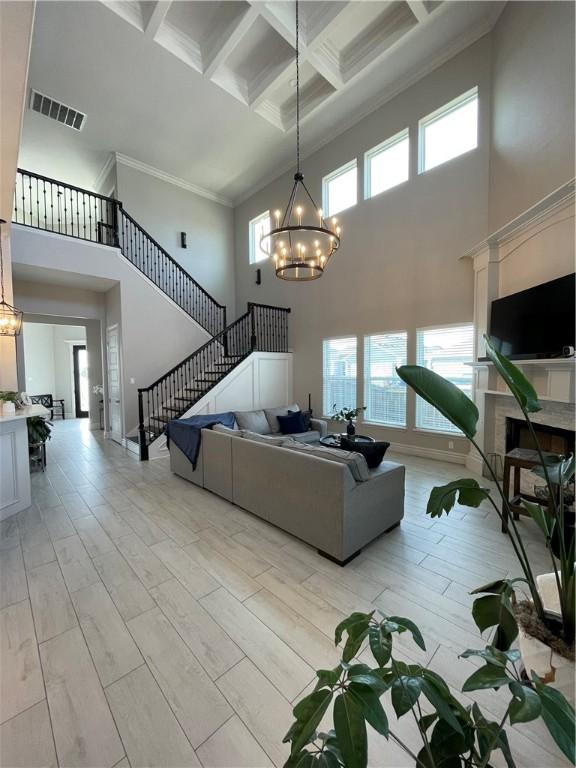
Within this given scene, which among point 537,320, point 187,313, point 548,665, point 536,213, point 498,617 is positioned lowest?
point 548,665

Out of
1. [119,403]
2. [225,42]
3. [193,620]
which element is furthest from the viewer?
[119,403]

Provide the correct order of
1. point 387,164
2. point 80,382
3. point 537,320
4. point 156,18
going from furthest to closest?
point 80,382 → point 387,164 → point 156,18 → point 537,320

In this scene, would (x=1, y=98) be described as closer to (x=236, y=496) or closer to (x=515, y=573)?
(x=236, y=496)

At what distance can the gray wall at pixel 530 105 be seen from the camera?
128 inches

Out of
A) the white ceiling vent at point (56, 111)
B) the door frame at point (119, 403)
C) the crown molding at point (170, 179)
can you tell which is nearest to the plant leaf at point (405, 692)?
the door frame at point (119, 403)

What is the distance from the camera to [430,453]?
5.44 metres

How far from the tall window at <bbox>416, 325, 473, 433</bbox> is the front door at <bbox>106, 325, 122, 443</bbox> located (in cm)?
595

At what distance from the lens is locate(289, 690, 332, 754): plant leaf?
27.0 inches

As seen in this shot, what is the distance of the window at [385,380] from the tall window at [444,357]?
321mm

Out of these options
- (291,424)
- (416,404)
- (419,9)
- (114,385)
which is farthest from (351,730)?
(114,385)

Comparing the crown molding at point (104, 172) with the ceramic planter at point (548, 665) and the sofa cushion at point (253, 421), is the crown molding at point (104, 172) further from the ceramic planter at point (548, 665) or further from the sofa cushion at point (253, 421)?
the ceramic planter at point (548, 665)

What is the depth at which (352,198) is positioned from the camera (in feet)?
21.4

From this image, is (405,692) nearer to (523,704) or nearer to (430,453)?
(523,704)

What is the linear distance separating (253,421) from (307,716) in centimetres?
487
